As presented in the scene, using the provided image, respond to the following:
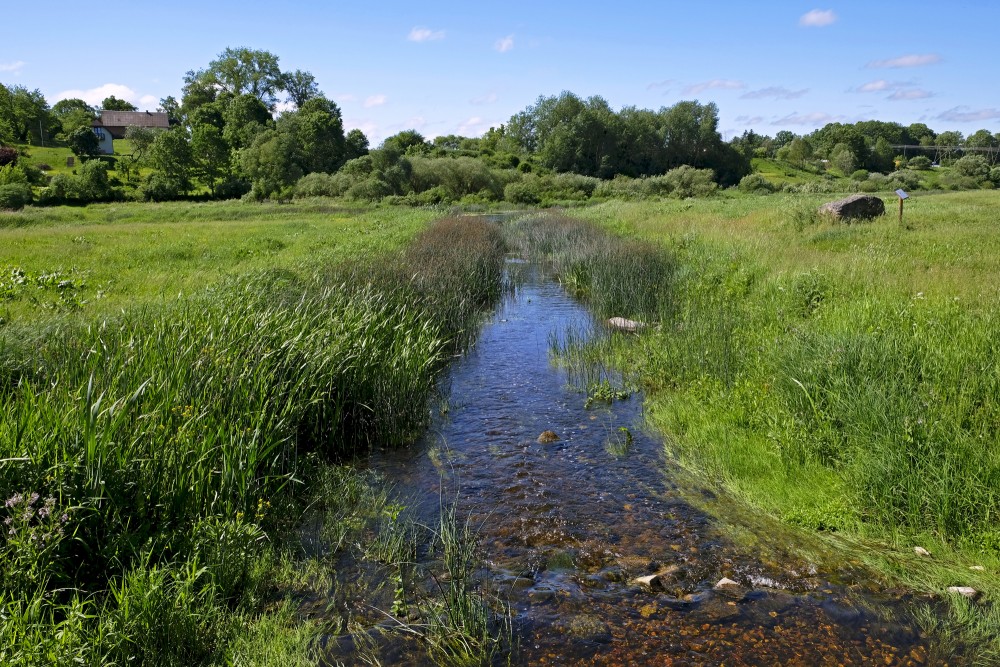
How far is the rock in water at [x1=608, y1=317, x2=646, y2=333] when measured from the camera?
12.1m

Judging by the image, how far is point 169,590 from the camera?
379 cm

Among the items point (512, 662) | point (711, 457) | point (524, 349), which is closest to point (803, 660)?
point (512, 662)

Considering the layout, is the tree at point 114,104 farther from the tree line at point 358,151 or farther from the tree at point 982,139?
the tree at point 982,139

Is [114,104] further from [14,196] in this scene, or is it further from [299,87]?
[14,196]

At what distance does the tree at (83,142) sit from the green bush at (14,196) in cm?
3038

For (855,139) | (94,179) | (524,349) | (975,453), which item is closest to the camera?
(975,453)

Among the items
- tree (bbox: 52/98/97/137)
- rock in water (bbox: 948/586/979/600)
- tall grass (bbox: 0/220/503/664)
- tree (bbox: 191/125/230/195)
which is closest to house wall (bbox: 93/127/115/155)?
tree (bbox: 52/98/97/137)

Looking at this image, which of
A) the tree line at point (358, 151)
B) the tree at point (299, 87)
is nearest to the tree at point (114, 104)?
the tree line at point (358, 151)

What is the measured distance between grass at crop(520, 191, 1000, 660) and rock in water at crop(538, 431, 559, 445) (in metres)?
1.37

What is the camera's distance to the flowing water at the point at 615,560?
4.12 meters

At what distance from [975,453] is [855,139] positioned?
123 m

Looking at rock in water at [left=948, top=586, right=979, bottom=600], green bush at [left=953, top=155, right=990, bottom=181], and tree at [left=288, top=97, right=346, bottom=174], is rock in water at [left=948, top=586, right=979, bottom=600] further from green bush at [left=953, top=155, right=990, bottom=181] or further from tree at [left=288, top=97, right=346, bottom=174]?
green bush at [left=953, top=155, right=990, bottom=181]

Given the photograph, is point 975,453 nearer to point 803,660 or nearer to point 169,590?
point 803,660

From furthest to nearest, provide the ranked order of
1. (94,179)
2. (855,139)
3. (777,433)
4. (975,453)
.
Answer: (855,139)
(94,179)
(777,433)
(975,453)
